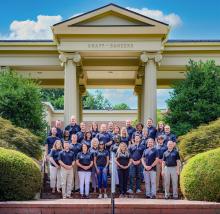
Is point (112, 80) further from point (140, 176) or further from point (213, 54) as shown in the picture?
point (140, 176)

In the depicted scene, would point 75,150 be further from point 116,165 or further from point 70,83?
point 70,83

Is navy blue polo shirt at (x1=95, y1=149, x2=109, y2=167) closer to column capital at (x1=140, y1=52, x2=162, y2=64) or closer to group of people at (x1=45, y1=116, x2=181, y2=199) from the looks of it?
group of people at (x1=45, y1=116, x2=181, y2=199)

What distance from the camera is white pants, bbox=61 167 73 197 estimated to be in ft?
54.1

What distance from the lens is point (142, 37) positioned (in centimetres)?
2662

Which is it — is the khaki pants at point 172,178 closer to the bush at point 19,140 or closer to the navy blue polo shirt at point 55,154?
the navy blue polo shirt at point 55,154

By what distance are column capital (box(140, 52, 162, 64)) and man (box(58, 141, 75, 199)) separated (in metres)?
11.3

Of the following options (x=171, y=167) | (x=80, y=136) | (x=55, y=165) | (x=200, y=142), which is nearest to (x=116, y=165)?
(x=171, y=167)

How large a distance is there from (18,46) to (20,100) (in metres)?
5.05

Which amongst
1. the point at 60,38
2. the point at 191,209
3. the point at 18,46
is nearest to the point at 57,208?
the point at 191,209

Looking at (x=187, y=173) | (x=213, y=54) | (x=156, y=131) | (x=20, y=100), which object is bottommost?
(x=187, y=173)

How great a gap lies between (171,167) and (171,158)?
296 mm

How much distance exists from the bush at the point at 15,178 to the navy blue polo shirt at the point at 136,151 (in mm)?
3170

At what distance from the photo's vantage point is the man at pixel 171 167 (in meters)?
16.5

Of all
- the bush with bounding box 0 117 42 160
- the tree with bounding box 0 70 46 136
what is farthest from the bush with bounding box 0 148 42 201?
the tree with bounding box 0 70 46 136
